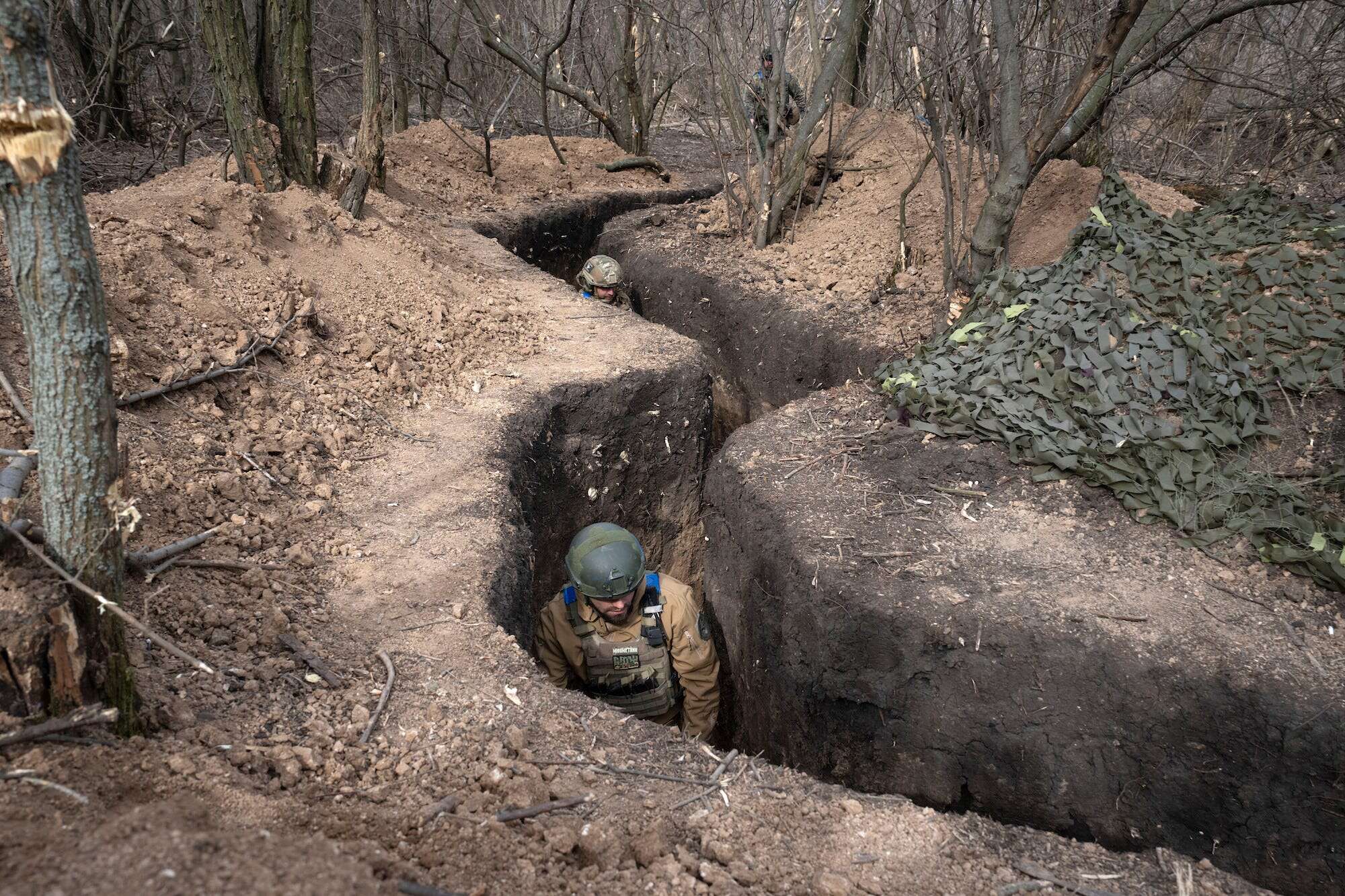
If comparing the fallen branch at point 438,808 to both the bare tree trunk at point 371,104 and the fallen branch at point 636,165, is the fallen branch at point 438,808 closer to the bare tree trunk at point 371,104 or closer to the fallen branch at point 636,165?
the bare tree trunk at point 371,104

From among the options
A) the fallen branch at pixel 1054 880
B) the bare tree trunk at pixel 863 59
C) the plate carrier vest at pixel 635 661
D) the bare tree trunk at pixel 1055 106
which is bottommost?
the plate carrier vest at pixel 635 661

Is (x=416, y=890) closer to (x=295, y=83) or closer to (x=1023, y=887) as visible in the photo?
(x=1023, y=887)

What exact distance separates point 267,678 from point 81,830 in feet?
3.65

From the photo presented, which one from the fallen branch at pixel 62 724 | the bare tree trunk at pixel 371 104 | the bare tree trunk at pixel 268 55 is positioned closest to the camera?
the fallen branch at pixel 62 724

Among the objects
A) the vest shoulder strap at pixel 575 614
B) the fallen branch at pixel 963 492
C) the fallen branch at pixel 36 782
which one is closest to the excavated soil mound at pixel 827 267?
the fallen branch at pixel 963 492

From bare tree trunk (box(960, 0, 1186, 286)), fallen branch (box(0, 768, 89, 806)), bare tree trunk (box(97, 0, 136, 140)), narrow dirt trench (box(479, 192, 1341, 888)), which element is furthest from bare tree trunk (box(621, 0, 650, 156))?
fallen branch (box(0, 768, 89, 806))

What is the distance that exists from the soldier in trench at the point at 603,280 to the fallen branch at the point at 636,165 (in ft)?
15.1

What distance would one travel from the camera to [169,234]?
5.12 meters

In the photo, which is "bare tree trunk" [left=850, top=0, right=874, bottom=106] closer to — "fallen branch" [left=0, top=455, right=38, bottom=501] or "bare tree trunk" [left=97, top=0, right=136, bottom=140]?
"bare tree trunk" [left=97, top=0, right=136, bottom=140]

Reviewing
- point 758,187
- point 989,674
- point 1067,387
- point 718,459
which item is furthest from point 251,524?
point 758,187

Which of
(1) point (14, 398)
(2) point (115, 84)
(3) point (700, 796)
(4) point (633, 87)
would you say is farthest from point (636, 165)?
(3) point (700, 796)

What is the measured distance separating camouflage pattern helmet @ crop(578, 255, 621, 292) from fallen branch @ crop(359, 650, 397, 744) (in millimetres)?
5208

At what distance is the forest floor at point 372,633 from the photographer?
1.99 metres

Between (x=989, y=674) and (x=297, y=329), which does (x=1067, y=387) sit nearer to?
(x=989, y=674)
